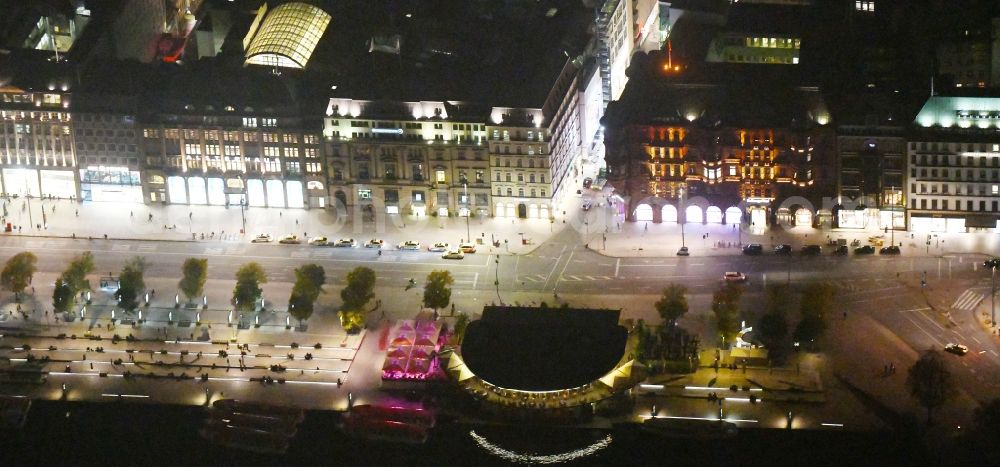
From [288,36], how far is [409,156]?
2464cm

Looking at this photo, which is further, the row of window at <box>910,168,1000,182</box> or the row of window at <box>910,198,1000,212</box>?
the row of window at <box>910,198,1000,212</box>

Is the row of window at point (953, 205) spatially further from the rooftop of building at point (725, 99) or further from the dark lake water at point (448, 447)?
the dark lake water at point (448, 447)

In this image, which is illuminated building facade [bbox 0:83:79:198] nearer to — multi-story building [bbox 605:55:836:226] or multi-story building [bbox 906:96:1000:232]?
multi-story building [bbox 605:55:836:226]

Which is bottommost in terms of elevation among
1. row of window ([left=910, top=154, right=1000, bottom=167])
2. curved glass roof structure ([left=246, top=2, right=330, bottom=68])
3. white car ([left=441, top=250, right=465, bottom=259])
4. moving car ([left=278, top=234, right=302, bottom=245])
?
white car ([left=441, top=250, right=465, bottom=259])

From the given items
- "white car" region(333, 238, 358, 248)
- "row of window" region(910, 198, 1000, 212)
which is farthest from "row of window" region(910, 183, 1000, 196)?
"white car" region(333, 238, 358, 248)

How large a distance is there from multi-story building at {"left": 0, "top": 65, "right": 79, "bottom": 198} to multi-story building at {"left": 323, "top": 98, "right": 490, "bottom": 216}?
2951cm

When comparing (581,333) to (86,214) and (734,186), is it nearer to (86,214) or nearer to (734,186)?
(734,186)

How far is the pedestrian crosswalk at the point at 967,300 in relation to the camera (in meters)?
147

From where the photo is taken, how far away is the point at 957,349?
137 metres

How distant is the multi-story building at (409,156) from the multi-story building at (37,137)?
29514 millimetres

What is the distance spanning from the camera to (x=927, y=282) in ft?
501

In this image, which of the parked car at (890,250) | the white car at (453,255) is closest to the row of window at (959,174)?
the parked car at (890,250)

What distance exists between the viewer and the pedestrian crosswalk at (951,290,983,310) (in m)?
147

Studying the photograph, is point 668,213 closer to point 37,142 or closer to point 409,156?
point 409,156
